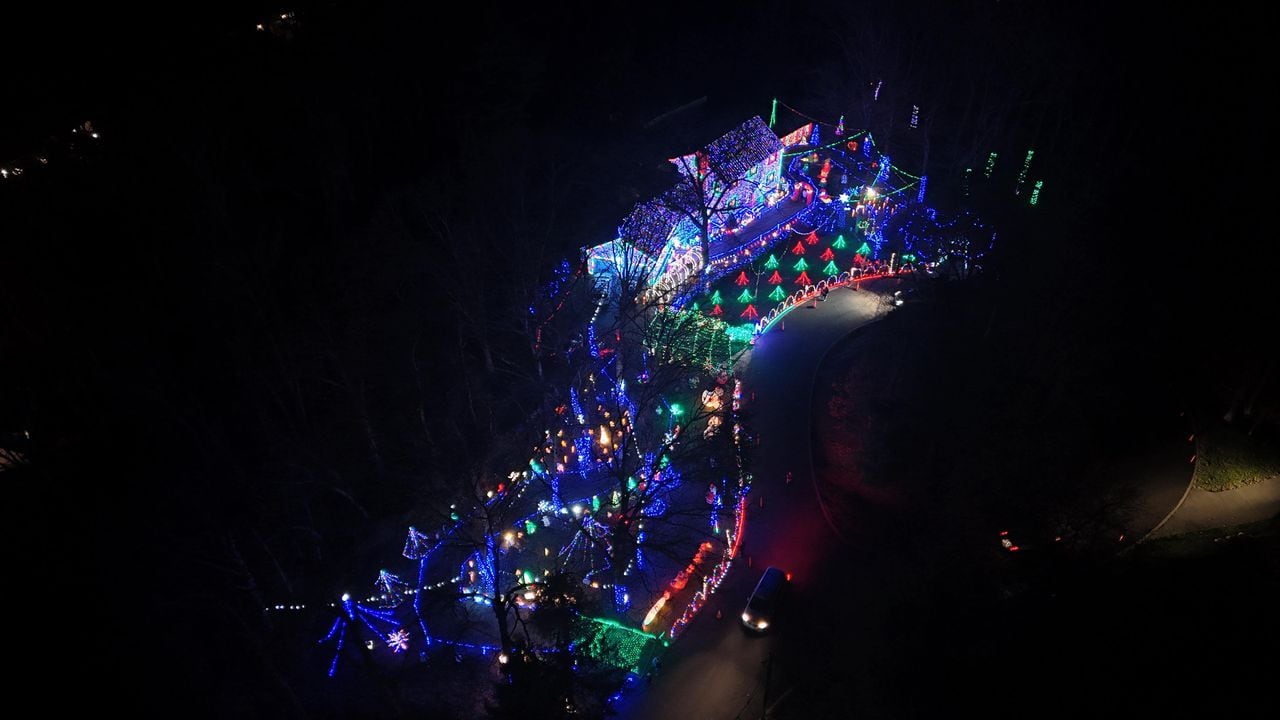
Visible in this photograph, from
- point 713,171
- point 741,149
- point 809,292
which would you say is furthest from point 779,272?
point 741,149

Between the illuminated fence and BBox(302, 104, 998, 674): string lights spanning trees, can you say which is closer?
BBox(302, 104, 998, 674): string lights spanning trees

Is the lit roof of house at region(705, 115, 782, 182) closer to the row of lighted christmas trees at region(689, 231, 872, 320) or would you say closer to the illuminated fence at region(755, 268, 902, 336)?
the row of lighted christmas trees at region(689, 231, 872, 320)

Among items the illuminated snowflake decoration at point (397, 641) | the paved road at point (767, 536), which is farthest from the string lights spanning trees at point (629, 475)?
the paved road at point (767, 536)

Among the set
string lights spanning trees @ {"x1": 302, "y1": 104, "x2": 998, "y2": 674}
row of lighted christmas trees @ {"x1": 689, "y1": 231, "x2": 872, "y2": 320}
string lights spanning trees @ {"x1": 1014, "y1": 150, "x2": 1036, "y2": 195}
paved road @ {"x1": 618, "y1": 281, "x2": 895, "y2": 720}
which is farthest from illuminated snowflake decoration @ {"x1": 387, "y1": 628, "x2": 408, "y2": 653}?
string lights spanning trees @ {"x1": 1014, "y1": 150, "x2": 1036, "y2": 195}

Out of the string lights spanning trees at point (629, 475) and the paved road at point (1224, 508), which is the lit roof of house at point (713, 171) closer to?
the string lights spanning trees at point (629, 475)

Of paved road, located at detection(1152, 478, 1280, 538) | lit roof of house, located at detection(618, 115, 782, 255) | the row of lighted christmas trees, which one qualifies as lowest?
paved road, located at detection(1152, 478, 1280, 538)

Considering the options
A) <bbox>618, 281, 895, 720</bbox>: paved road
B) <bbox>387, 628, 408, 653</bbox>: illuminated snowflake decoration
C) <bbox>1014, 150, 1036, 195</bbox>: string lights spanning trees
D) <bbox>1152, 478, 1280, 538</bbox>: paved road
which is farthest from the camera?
<bbox>1014, 150, 1036, 195</bbox>: string lights spanning trees

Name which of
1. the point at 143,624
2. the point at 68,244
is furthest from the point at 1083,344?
the point at 68,244
